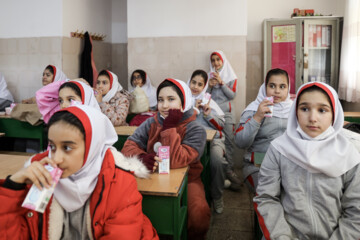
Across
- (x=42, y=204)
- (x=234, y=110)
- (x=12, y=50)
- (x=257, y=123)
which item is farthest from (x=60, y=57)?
(x=42, y=204)

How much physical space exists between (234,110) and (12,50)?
3402mm

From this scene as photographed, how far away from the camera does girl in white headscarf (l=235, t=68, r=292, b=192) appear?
2.39m

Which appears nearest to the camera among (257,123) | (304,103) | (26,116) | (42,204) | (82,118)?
(42,204)

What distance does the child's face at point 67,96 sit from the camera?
2.58 meters

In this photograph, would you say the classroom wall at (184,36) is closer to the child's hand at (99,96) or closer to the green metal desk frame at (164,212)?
the child's hand at (99,96)

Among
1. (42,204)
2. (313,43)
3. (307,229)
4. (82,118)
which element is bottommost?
(307,229)

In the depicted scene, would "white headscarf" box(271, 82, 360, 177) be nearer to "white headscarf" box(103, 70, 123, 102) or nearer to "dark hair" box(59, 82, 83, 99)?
"dark hair" box(59, 82, 83, 99)

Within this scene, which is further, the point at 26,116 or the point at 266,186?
the point at 26,116

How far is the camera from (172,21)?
470cm

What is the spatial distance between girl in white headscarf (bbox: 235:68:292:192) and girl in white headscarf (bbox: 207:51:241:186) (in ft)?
4.36

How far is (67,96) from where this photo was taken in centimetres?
259

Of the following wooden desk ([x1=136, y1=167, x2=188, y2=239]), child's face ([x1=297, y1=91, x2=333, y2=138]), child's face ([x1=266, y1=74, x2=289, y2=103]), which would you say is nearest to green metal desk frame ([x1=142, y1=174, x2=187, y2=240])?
wooden desk ([x1=136, y1=167, x2=188, y2=239])

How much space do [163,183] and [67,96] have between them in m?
1.32

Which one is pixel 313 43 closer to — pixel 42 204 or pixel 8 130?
pixel 8 130
